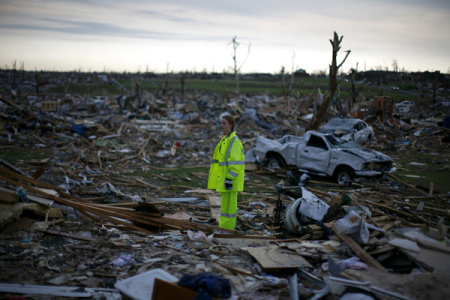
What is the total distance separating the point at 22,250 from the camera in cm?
416

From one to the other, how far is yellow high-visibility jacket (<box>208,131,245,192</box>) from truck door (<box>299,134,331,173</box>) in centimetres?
614

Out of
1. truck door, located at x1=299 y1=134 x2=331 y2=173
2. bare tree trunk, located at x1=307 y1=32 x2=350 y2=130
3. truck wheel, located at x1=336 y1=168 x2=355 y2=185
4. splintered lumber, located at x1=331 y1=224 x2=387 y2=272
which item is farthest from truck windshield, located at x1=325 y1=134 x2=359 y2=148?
splintered lumber, located at x1=331 y1=224 x2=387 y2=272

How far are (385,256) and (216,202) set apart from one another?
444 centimetres

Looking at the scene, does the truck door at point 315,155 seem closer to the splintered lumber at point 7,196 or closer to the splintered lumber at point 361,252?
the splintered lumber at point 361,252

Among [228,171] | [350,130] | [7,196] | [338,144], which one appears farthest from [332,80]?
[7,196]

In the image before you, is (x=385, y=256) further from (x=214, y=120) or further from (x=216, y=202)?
(x=214, y=120)

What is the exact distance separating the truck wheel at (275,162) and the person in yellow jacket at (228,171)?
6856mm

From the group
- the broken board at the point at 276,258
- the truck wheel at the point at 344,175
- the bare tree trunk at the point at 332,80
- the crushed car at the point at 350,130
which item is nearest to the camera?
the broken board at the point at 276,258

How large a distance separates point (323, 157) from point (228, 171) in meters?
6.33

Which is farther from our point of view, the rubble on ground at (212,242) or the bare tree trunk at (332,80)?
the bare tree trunk at (332,80)

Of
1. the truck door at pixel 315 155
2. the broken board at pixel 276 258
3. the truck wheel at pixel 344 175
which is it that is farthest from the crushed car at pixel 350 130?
the broken board at pixel 276 258

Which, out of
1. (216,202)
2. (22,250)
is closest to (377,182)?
(216,202)

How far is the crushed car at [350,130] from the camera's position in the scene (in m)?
16.0

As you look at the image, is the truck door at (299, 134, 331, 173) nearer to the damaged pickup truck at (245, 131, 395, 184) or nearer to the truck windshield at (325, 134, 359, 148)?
the damaged pickup truck at (245, 131, 395, 184)
